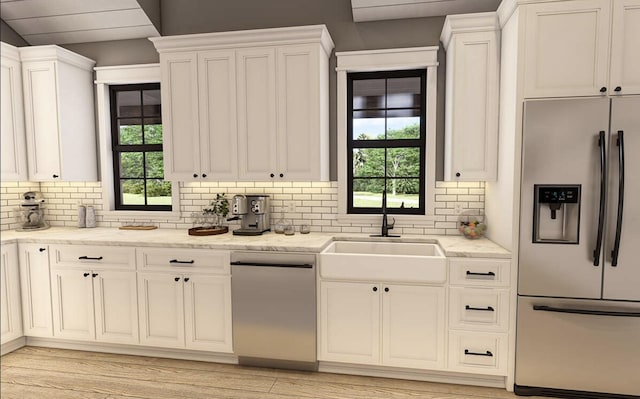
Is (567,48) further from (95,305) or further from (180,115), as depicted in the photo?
(95,305)

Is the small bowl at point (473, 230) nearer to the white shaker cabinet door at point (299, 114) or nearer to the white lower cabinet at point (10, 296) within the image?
the white shaker cabinet door at point (299, 114)

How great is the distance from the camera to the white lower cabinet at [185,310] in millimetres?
2865

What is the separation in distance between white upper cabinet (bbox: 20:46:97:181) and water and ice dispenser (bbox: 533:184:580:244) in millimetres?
3974

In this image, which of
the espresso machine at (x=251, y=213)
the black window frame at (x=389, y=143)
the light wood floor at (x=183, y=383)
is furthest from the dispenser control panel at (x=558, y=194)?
the espresso machine at (x=251, y=213)

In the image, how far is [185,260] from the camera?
2895 mm

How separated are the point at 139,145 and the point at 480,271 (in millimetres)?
3390

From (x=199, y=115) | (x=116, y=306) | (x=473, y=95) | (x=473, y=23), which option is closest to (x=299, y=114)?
(x=199, y=115)

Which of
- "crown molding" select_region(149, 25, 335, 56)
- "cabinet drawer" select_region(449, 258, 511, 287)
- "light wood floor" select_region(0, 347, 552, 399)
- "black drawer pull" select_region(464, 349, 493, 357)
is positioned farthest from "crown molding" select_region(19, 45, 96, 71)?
"black drawer pull" select_region(464, 349, 493, 357)

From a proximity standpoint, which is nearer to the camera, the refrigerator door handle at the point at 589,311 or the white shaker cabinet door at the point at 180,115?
the refrigerator door handle at the point at 589,311

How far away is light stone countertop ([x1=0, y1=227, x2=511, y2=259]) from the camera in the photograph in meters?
2.69

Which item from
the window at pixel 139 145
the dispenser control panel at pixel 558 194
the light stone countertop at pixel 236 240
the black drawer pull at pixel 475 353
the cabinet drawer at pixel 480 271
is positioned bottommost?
the black drawer pull at pixel 475 353

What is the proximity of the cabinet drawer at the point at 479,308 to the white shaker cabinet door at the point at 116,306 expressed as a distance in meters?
2.49

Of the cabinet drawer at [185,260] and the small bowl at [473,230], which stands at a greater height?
the small bowl at [473,230]

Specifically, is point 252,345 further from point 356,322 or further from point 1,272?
point 1,272
